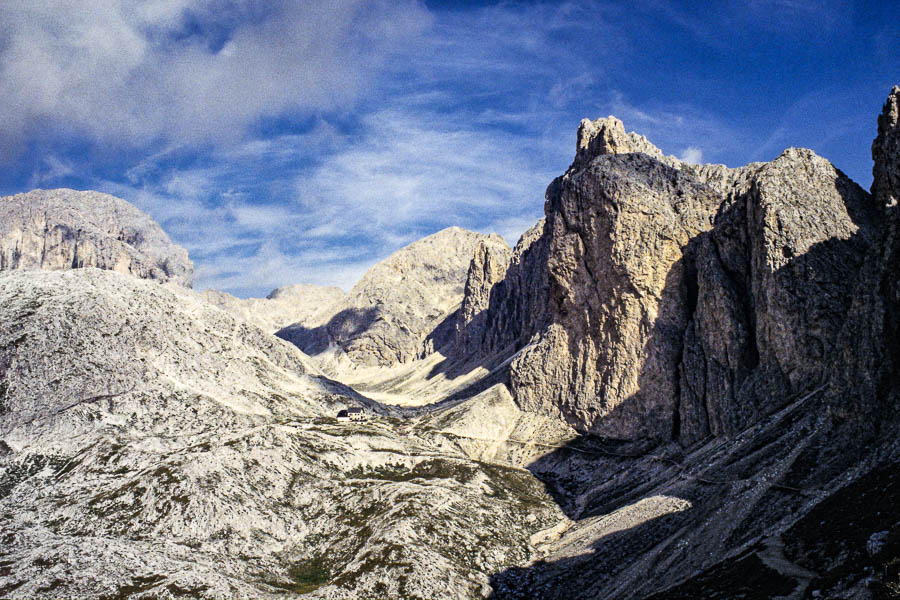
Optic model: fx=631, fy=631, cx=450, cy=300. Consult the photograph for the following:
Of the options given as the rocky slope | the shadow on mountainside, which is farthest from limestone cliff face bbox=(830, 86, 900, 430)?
the shadow on mountainside

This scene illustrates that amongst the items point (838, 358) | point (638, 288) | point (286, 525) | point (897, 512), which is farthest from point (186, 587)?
point (638, 288)

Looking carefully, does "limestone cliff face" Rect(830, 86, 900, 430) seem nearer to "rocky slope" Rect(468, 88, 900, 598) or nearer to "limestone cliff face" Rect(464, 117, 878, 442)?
"rocky slope" Rect(468, 88, 900, 598)

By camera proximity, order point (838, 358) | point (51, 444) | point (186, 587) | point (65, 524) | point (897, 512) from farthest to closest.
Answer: point (51, 444) → point (65, 524) → point (838, 358) → point (186, 587) → point (897, 512)

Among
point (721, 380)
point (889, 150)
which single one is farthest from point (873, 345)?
point (721, 380)

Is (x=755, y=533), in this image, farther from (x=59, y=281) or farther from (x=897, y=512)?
(x=59, y=281)

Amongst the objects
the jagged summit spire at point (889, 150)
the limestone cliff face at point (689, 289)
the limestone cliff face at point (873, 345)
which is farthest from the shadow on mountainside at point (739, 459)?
the jagged summit spire at point (889, 150)

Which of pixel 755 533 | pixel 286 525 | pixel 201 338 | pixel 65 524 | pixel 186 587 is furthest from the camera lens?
pixel 201 338
